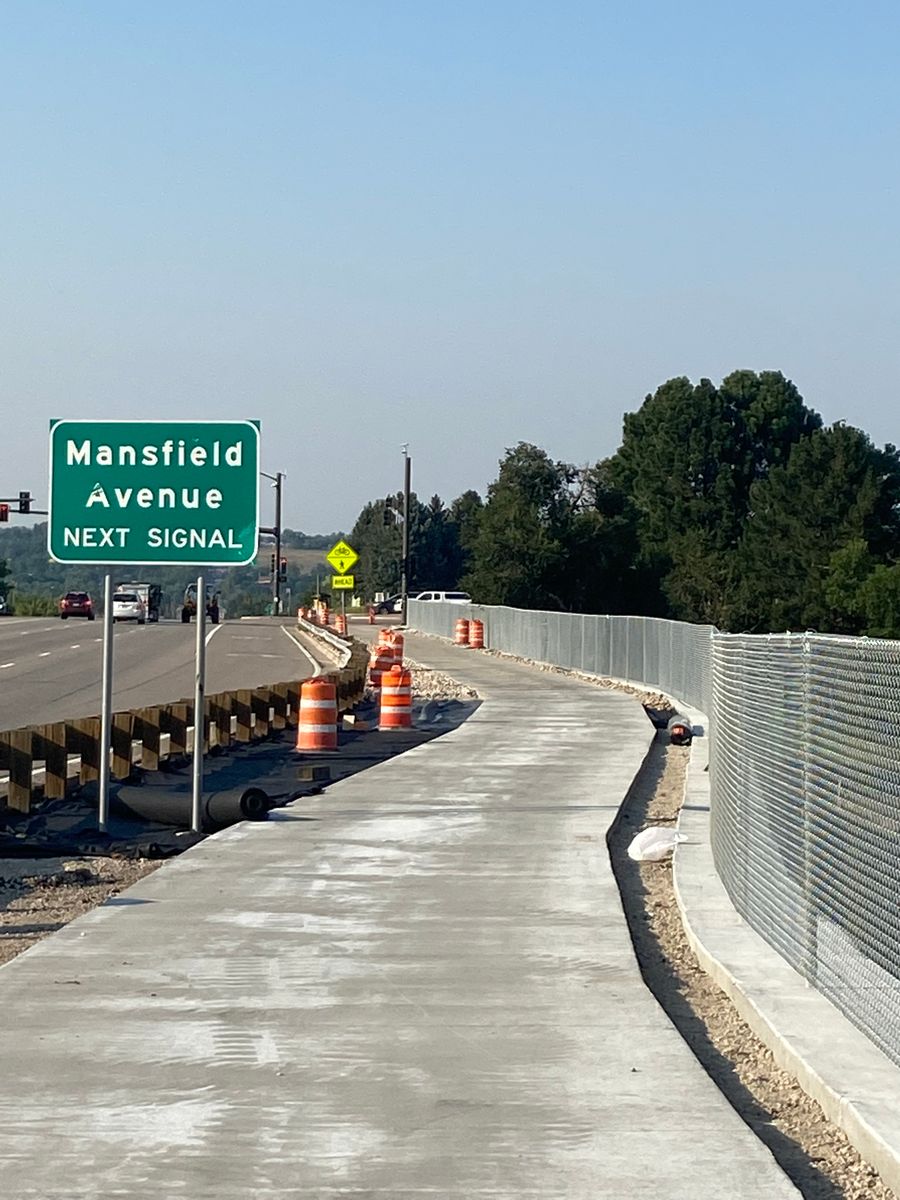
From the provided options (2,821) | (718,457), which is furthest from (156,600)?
(2,821)

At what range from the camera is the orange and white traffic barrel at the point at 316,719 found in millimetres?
21656

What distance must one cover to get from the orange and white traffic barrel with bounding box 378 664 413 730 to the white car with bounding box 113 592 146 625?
60.0 metres

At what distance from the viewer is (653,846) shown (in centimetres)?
1320

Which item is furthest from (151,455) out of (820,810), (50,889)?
(820,810)

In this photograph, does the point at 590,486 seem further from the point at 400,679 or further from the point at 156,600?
the point at 400,679

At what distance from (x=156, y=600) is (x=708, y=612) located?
34.3 meters

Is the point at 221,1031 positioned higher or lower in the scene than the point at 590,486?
lower

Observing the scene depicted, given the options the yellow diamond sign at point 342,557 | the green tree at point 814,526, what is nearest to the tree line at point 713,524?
the green tree at point 814,526

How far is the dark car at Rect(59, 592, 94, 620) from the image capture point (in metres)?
90.6

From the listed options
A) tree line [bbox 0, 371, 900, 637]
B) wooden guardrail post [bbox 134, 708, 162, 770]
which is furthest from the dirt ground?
tree line [bbox 0, 371, 900, 637]

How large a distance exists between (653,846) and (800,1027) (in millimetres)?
5884

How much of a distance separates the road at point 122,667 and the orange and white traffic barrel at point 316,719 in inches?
185

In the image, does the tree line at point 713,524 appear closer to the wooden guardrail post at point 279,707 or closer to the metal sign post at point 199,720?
the wooden guardrail post at point 279,707

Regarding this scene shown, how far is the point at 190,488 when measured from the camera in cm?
1415
